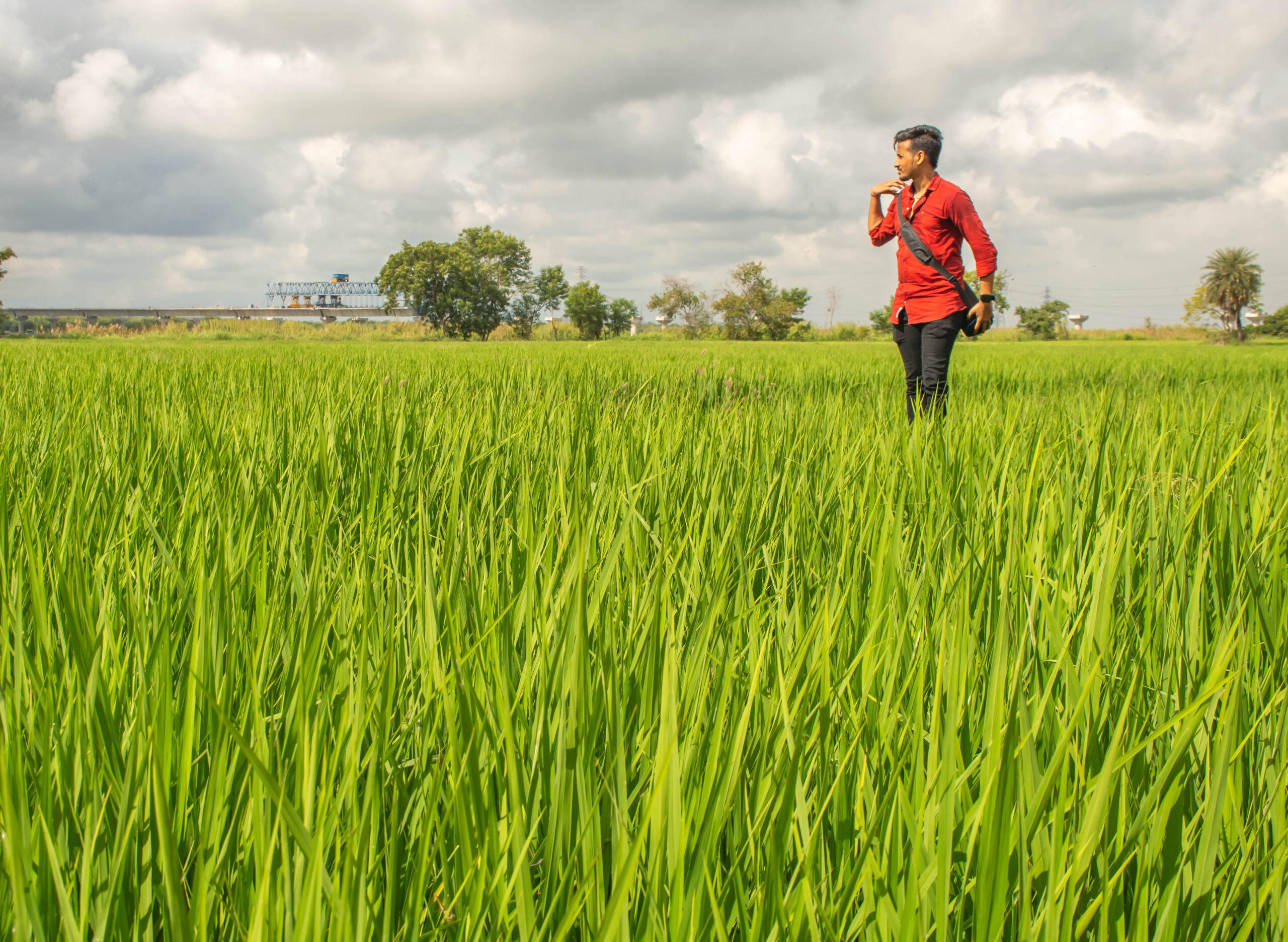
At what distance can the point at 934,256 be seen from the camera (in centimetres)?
373

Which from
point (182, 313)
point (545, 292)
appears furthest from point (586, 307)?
point (182, 313)

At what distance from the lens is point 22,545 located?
1.06 metres

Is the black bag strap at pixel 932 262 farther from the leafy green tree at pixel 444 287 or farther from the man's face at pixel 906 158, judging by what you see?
the leafy green tree at pixel 444 287

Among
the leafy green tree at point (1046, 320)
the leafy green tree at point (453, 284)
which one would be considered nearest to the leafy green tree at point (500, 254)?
the leafy green tree at point (453, 284)

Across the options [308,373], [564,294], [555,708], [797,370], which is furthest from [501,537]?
[564,294]

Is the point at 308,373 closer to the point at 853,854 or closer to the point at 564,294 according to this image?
the point at 853,854

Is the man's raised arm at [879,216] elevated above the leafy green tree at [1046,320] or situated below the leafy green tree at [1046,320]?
below

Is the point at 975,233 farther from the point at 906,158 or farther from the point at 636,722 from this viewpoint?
the point at 636,722

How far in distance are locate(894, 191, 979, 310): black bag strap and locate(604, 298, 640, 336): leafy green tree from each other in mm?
57268

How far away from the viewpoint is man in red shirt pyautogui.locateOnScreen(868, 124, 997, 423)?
360 centimetres

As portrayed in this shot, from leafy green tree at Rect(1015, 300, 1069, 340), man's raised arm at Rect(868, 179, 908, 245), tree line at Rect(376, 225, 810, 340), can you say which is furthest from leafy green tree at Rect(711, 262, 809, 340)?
man's raised arm at Rect(868, 179, 908, 245)

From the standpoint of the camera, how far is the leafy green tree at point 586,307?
193 ft

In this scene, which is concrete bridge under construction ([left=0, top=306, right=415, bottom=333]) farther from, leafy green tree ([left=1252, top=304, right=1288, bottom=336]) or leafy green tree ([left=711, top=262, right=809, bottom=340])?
leafy green tree ([left=1252, top=304, right=1288, bottom=336])

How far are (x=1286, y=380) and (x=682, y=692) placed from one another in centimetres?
832
